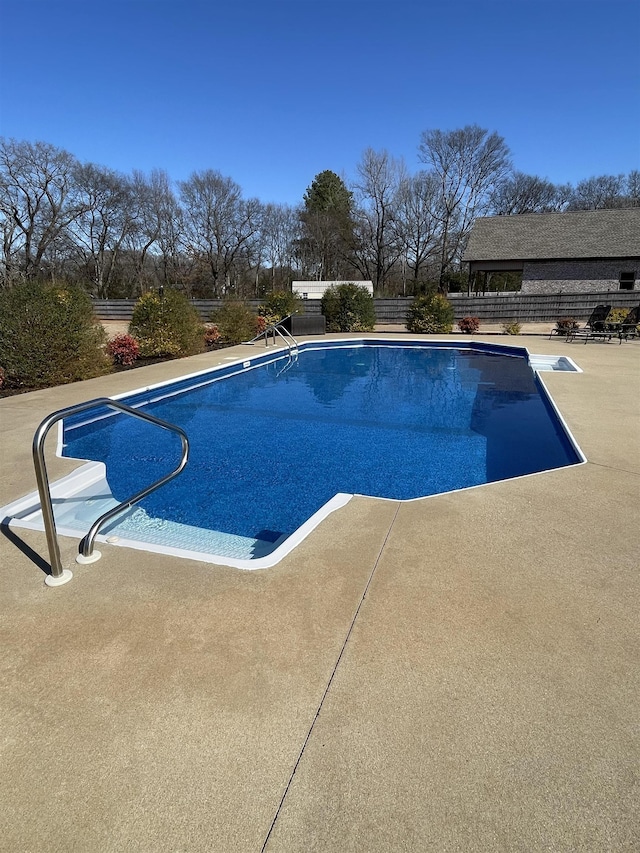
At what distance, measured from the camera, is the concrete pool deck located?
131 cm

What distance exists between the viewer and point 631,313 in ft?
52.8

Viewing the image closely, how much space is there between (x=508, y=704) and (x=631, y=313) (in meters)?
18.5

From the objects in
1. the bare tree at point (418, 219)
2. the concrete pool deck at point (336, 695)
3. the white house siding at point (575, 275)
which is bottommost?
the concrete pool deck at point (336, 695)

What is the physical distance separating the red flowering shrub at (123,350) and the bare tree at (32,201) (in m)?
23.2

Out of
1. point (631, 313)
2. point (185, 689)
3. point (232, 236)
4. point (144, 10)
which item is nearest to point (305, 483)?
point (185, 689)

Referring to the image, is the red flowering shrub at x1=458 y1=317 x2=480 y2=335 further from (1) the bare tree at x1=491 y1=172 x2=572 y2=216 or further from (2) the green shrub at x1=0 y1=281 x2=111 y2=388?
(1) the bare tree at x1=491 y1=172 x2=572 y2=216

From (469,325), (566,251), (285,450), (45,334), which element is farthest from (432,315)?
(566,251)

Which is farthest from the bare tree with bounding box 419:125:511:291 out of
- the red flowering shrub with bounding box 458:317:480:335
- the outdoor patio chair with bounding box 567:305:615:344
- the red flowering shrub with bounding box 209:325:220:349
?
the red flowering shrub with bounding box 209:325:220:349

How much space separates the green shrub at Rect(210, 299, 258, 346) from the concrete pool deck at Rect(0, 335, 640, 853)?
1238cm

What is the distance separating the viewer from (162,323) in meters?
11.3

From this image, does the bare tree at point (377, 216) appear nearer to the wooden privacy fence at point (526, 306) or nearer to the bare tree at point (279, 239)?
the bare tree at point (279, 239)

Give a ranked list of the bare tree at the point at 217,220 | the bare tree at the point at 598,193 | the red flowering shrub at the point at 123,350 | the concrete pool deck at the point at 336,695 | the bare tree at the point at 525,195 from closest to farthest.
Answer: the concrete pool deck at the point at 336,695 < the red flowering shrub at the point at 123,350 < the bare tree at the point at 217,220 < the bare tree at the point at 525,195 < the bare tree at the point at 598,193

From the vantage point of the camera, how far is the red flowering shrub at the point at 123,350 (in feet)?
34.5

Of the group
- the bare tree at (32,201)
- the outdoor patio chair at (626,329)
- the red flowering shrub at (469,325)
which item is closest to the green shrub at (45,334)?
the red flowering shrub at (469,325)
